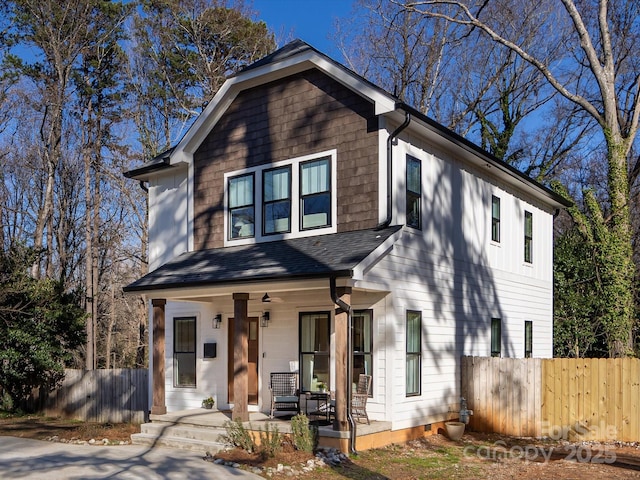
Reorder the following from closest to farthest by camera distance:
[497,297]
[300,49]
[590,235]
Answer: [300,49] < [497,297] < [590,235]

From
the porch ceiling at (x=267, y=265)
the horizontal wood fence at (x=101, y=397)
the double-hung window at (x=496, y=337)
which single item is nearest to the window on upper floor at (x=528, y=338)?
the double-hung window at (x=496, y=337)

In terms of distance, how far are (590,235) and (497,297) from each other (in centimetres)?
612

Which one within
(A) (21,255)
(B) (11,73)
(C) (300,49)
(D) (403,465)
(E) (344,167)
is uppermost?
(B) (11,73)

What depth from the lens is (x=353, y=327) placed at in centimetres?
1187

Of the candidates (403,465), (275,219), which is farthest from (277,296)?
(403,465)

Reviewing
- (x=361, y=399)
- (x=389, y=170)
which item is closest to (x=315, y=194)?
(x=389, y=170)

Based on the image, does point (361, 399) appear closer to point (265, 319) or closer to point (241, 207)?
point (265, 319)

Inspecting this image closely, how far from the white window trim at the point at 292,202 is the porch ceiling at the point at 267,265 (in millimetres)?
147

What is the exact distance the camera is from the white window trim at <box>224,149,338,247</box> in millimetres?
12180

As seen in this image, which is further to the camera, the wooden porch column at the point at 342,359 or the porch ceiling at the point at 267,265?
the porch ceiling at the point at 267,265

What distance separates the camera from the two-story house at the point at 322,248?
11383mm

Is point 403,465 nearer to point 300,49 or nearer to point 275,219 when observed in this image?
point 275,219

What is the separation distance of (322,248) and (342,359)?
2.16m

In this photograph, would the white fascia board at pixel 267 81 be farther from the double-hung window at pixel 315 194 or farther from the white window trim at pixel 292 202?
the double-hung window at pixel 315 194
